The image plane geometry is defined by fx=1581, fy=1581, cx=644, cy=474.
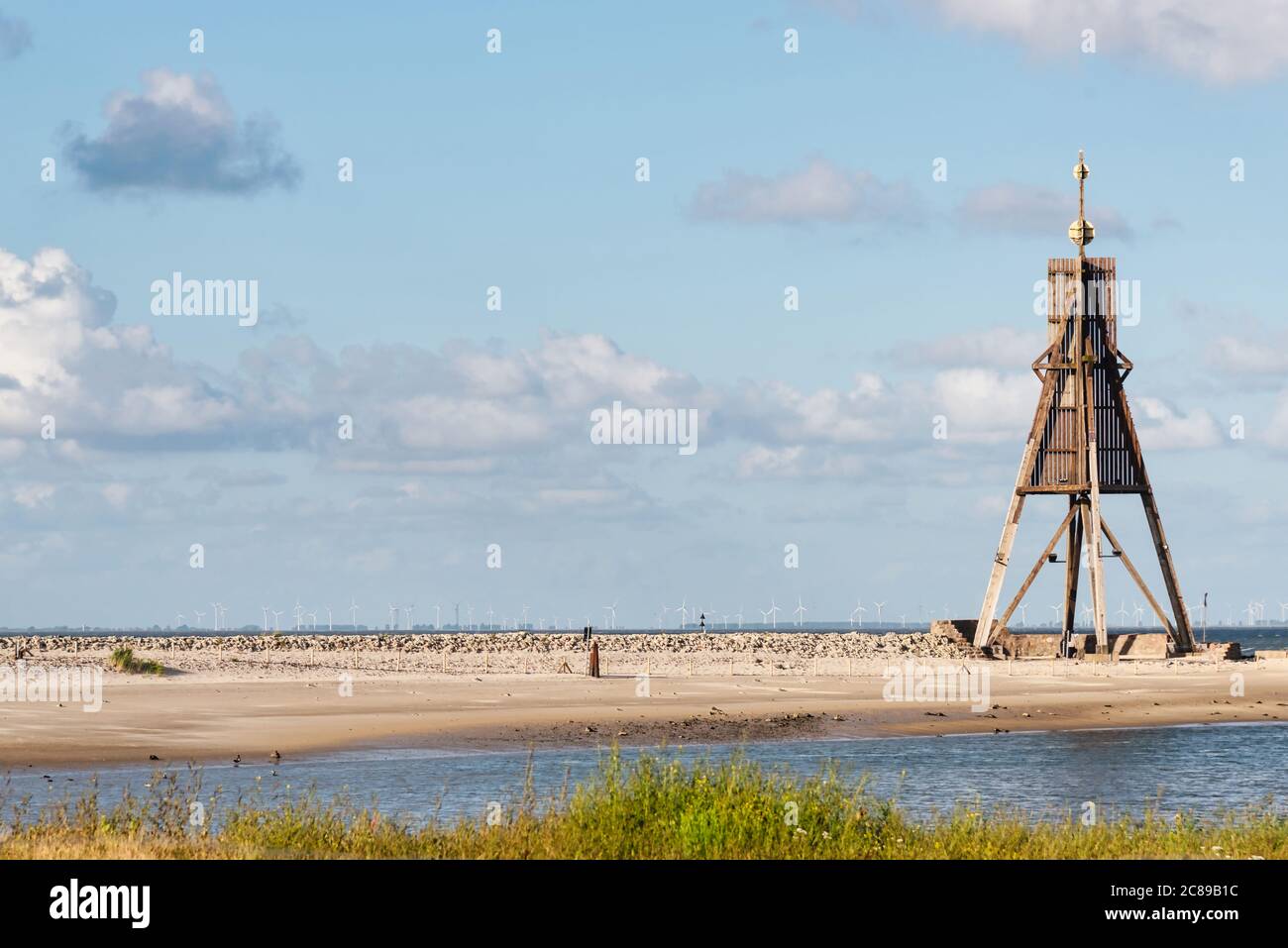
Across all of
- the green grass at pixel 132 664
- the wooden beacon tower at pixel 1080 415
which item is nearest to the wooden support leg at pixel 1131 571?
the wooden beacon tower at pixel 1080 415

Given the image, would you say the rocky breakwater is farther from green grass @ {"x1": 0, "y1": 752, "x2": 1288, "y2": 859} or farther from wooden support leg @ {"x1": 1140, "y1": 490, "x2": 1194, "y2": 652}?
green grass @ {"x1": 0, "y1": 752, "x2": 1288, "y2": 859}

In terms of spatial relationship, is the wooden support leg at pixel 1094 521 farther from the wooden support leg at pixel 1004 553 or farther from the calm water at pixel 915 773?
the calm water at pixel 915 773

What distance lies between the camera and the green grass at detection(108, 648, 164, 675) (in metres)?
54.6

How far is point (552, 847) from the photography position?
1889 cm

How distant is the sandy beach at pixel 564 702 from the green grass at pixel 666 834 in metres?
15.0

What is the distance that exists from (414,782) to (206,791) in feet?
15.0

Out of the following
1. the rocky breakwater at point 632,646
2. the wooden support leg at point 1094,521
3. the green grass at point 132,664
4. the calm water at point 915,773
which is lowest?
the calm water at point 915,773

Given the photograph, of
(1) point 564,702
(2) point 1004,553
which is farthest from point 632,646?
(1) point 564,702

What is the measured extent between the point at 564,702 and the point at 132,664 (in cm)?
1636

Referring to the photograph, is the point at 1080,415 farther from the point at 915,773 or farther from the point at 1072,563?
the point at 915,773

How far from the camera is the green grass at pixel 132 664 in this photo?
179 feet

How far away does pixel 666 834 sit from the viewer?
64.7ft
